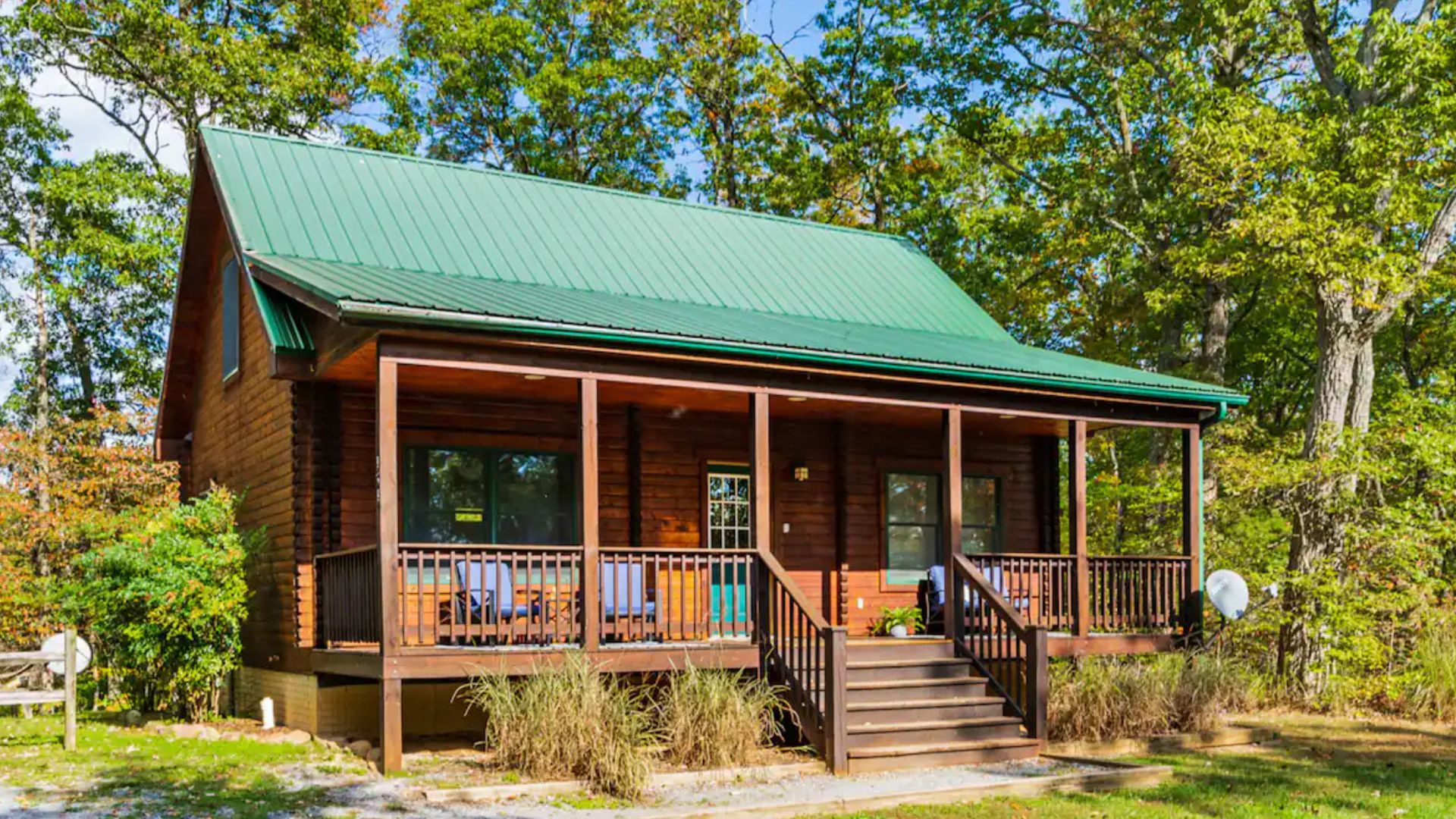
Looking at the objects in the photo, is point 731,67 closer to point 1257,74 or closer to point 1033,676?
point 1257,74

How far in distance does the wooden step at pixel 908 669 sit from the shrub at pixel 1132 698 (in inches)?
37.8

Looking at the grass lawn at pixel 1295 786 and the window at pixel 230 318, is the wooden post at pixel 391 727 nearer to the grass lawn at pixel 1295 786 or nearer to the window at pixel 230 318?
the grass lawn at pixel 1295 786

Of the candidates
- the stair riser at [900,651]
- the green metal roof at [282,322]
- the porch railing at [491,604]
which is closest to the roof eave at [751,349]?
the porch railing at [491,604]

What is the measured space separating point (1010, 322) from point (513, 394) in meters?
18.3

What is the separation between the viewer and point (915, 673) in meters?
12.9

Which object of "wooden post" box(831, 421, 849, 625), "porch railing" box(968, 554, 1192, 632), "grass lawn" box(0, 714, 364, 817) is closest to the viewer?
"grass lawn" box(0, 714, 364, 817)

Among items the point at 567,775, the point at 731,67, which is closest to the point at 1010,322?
the point at 731,67

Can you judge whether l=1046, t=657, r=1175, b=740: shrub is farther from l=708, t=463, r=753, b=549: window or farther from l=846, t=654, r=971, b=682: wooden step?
l=708, t=463, r=753, b=549: window

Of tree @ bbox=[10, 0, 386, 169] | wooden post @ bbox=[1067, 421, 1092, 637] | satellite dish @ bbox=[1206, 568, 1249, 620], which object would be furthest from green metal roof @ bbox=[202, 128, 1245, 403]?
tree @ bbox=[10, 0, 386, 169]

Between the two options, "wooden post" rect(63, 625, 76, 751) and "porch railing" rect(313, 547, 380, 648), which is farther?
"wooden post" rect(63, 625, 76, 751)

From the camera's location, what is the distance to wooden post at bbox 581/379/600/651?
11492mm

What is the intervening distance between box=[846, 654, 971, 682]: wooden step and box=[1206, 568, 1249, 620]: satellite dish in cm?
389

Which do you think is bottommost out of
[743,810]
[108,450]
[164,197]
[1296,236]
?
[743,810]

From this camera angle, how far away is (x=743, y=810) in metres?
9.24
